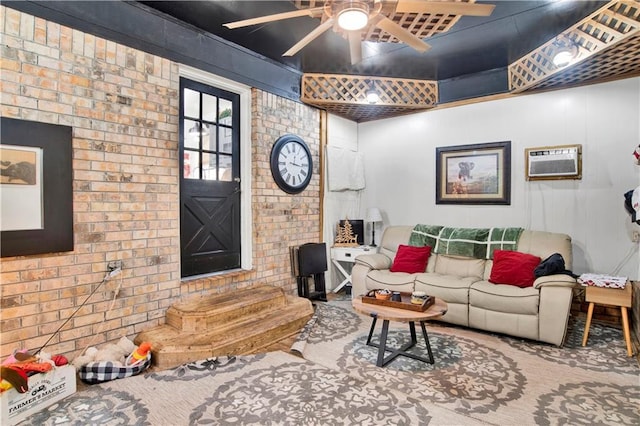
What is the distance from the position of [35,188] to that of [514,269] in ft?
12.9

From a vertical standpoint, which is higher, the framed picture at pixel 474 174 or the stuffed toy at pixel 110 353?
the framed picture at pixel 474 174

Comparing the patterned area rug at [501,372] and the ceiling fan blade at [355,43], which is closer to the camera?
the patterned area rug at [501,372]

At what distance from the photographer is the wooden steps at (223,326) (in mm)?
2674

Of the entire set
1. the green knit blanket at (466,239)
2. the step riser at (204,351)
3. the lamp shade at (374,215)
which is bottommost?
the step riser at (204,351)

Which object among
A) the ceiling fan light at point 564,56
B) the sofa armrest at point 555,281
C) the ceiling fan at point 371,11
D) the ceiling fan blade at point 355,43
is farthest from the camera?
the ceiling fan light at point 564,56

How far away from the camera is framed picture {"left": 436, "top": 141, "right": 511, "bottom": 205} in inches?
164

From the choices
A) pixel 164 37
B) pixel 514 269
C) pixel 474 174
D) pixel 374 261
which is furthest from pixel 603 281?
pixel 164 37

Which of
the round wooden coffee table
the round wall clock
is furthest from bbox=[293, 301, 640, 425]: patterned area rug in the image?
the round wall clock

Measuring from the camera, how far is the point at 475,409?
209 centimetres

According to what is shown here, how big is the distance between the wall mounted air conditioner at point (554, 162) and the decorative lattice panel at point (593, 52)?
678 millimetres

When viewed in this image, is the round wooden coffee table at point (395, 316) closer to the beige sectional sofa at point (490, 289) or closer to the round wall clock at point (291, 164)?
the beige sectional sofa at point (490, 289)

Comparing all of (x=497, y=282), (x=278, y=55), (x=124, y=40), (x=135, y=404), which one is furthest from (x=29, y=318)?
(x=497, y=282)

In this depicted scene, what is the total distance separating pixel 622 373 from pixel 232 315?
301cm

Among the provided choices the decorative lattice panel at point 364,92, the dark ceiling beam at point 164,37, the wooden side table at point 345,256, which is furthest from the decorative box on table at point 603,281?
the dark ceiling beam at point 164,37
